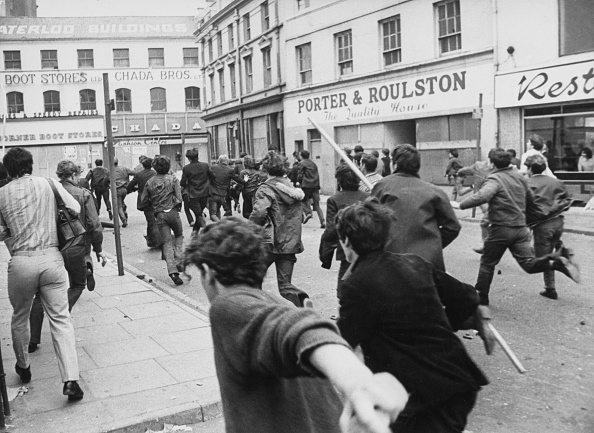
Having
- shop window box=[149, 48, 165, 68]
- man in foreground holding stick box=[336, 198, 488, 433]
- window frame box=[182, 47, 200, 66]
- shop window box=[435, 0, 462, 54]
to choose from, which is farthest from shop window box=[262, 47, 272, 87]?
man in foreground holding stick box=[336, 198, 488, 433]

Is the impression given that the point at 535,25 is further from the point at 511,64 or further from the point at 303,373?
the point at 303,373

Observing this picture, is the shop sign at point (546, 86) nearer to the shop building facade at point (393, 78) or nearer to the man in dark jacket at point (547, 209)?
the shop building facade at point (393, 78)

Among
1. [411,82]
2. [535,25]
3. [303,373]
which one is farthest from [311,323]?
[411,82]

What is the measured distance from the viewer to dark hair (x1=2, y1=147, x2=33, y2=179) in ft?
16.5

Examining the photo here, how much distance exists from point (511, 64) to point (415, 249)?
14.3m

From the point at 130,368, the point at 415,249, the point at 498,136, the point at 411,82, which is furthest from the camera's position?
the point at 411,82

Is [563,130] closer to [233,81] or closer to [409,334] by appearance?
[409,334]

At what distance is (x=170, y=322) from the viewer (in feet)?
24.0

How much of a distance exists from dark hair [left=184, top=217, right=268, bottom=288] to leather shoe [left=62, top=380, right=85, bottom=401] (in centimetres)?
311

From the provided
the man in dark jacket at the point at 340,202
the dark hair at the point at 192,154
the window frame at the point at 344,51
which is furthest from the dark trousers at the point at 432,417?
the window frame at the point at 344,51

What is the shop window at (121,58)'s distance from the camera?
52125 millimetres

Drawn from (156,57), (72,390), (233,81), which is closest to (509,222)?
(72,390)

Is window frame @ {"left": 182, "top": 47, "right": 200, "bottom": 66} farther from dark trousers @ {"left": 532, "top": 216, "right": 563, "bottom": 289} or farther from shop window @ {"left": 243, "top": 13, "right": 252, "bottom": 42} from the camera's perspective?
dark trousers @ {"left": 532, "top": 216, "right": 563, "bottom": 289}

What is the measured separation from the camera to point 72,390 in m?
4.94
